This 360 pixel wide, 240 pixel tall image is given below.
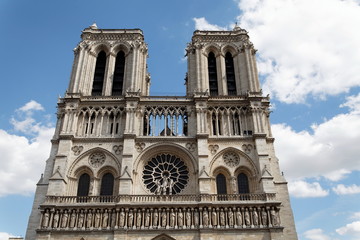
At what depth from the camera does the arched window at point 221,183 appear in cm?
2717

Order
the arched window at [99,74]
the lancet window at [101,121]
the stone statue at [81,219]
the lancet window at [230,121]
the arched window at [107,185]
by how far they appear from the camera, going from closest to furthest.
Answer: the stone statue at [81,219] → the arched window at [107,185] → the lancet window at [101,121] → the lancet window at [230,121] → the arched window at [99,74]

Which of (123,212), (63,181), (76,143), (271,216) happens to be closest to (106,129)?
(76,143)

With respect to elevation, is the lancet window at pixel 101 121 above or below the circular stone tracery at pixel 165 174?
above

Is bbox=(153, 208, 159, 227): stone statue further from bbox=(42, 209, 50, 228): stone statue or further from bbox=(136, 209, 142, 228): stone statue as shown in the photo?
bbox=(42, 209, 50, 228): stone statue

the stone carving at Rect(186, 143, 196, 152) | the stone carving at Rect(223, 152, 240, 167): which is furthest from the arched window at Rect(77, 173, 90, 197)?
the stone carving at Rect(223, 152, 240, 167)

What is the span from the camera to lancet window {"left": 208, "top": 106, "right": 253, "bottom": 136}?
29.4 meters

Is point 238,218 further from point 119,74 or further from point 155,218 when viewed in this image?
point 119,74

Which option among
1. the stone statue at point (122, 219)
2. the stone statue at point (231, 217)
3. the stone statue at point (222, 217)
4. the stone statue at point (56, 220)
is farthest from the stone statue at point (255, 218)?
the stone statue at point (56, 220)

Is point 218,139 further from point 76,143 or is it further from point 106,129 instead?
point 76,143

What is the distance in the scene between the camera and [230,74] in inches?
1346

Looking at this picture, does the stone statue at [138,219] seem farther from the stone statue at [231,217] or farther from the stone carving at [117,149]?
the stone statue at [231,217]

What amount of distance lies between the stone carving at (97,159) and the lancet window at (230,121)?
9605 millimetres

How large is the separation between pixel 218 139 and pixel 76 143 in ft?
39.3

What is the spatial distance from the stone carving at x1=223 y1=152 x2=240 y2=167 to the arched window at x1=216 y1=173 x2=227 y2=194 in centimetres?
118
